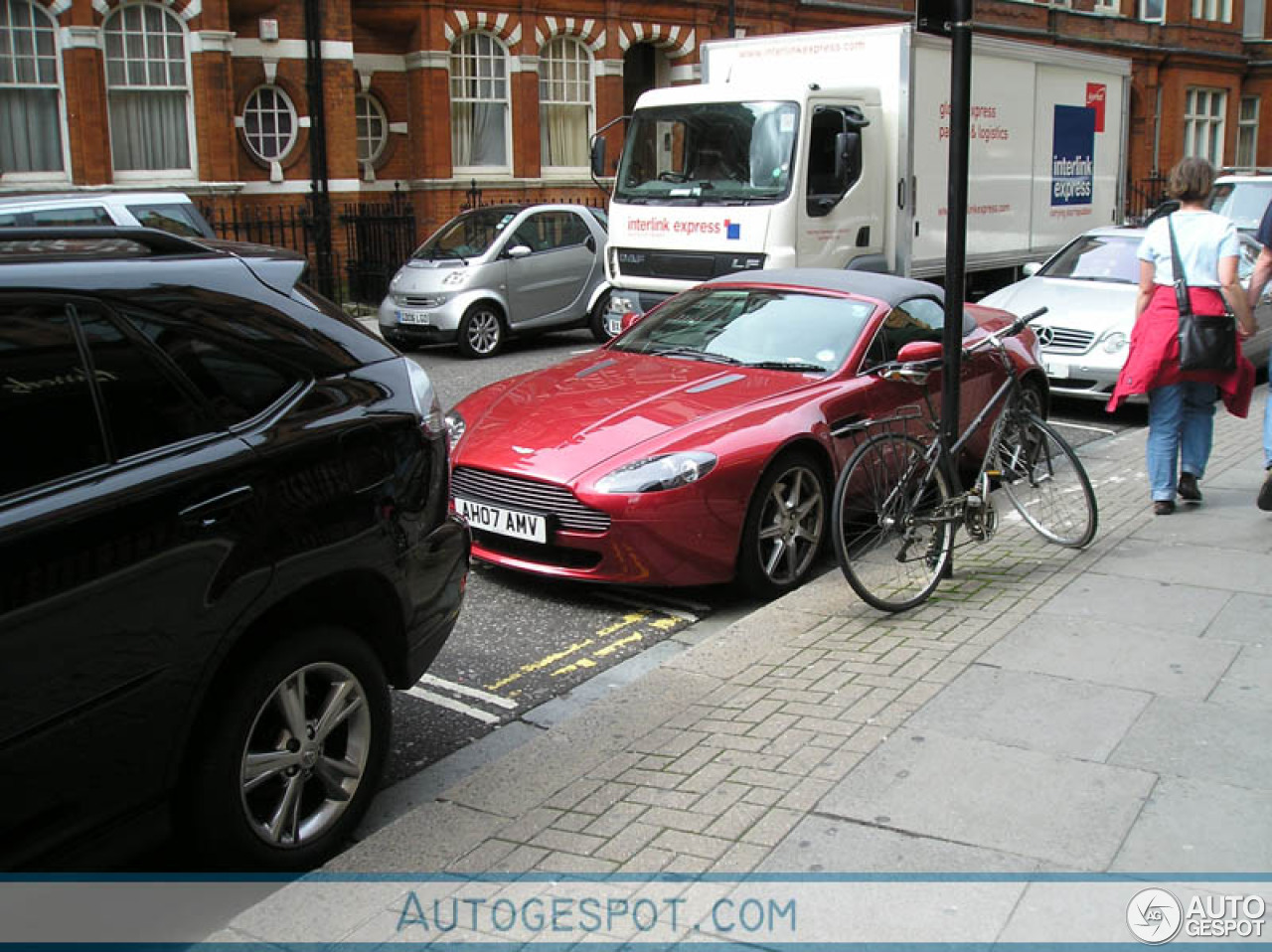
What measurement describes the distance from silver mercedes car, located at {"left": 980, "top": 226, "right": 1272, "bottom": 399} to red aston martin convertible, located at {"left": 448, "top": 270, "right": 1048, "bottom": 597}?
3.19 m

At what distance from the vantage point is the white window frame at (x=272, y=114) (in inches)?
858

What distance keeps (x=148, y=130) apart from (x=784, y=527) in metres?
16.8

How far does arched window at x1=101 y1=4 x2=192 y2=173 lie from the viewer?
19.7m

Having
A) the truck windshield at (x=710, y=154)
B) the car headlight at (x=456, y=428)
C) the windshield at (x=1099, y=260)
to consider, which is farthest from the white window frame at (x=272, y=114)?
the car headlight at (x=456, y=428)

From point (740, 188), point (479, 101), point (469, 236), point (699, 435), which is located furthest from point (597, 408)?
Answer: point (479, 101)

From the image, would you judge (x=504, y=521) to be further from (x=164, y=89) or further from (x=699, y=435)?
(x=164, y=89)

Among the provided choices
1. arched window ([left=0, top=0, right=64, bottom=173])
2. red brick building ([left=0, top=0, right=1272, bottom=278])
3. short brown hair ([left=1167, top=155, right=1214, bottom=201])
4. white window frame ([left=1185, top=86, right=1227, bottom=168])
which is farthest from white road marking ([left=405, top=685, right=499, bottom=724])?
white window frame ([left=1185, top=86, right=1227, bottom=168])

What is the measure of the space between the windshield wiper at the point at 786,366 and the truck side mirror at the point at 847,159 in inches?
225

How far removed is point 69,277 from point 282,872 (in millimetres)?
1697

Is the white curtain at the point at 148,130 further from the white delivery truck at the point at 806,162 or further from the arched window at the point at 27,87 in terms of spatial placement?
the white delivery truck at the point at 806,162

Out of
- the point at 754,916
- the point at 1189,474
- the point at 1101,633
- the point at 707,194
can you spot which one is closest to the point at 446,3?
the point at 707,194

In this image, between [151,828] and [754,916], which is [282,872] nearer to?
[151,828]

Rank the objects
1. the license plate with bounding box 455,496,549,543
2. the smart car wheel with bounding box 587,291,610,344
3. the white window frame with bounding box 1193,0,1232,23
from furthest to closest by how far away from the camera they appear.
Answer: the white window frame with bounding box 1193,0,1232,23
the smart car wheel with bounding box 587,291,610,344
the license plate with bounding box 455,496,549,543

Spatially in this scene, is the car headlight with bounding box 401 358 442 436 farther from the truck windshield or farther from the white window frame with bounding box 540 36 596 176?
the white window frame with bounding box 540 36 596 176
